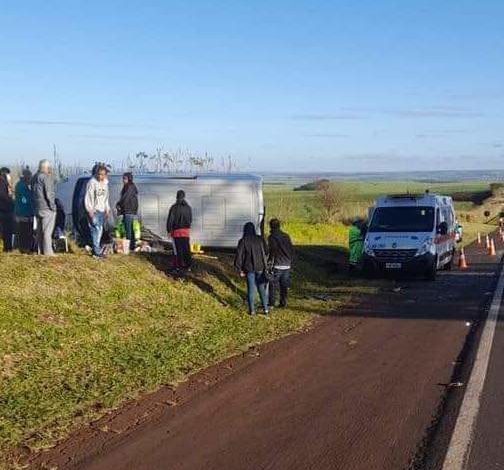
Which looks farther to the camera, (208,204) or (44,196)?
(208,204)

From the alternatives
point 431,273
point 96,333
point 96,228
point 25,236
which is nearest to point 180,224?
point 96,228

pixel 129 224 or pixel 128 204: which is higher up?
pixel 128 204

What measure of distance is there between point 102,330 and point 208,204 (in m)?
9.20

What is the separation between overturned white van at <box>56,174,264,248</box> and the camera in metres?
19.2

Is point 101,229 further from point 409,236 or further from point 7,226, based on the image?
point 409,236

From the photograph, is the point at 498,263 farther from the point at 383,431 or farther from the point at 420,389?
the point at 383,431

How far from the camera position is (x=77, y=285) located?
11.9 m

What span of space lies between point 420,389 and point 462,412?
984 mm

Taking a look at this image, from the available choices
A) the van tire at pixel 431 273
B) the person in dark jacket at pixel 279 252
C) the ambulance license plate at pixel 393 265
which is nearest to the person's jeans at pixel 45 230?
the person in dark jacket at pixel 279 252

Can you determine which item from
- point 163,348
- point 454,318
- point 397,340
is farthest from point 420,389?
point 454,318

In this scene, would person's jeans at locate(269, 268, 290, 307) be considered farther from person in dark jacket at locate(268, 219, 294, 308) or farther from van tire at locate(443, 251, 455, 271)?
van tire at locate(443, 251, 455, 271)

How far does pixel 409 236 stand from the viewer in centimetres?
1956

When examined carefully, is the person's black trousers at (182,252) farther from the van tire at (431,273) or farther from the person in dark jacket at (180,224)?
the van tire at (431,273)

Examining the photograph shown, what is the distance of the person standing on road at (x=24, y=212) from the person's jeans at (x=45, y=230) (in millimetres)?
678
